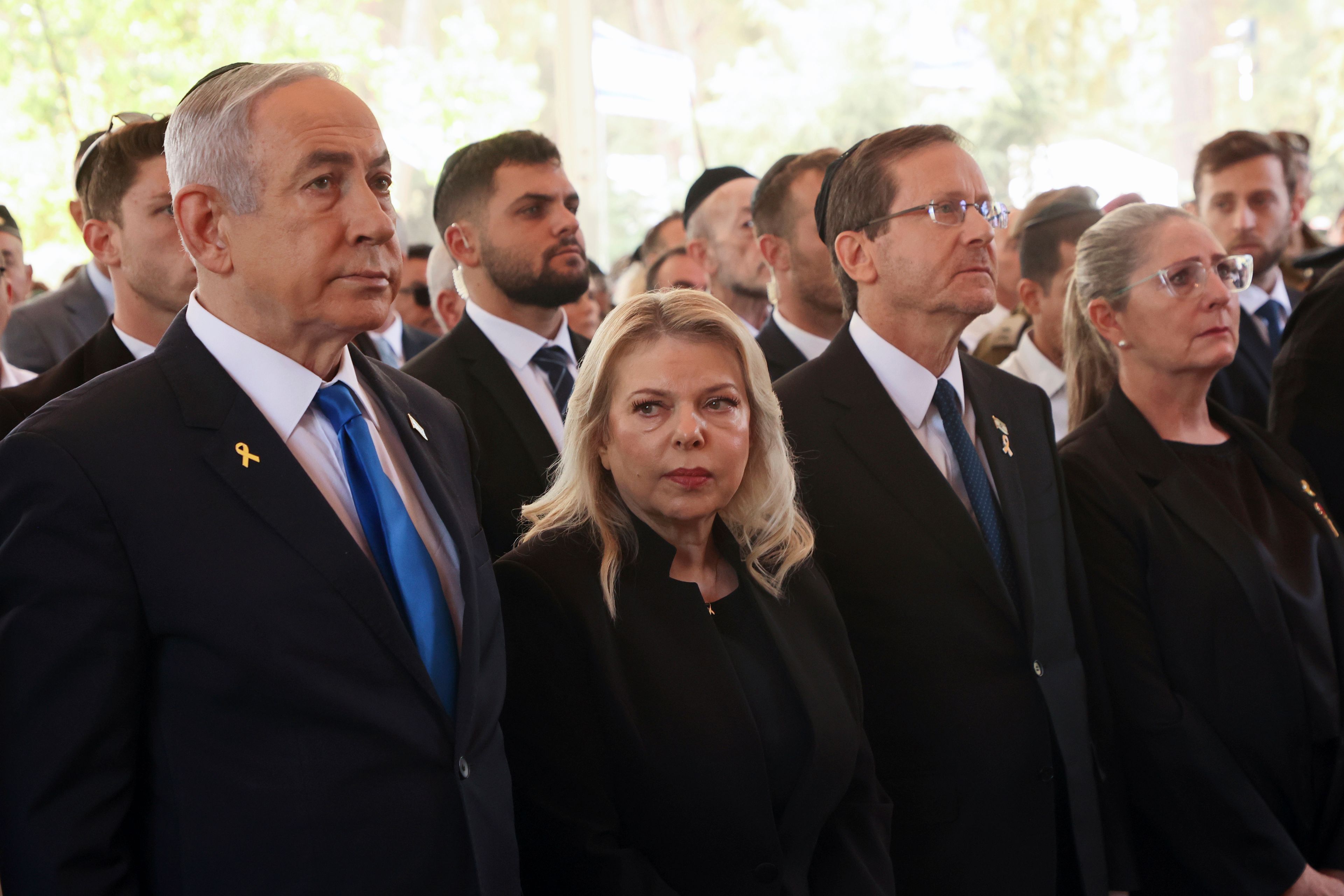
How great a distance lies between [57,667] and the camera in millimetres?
1422

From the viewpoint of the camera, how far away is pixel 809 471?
246 centimetres

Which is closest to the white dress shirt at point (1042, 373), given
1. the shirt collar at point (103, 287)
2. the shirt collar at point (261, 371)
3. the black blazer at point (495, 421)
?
the black blazer at point (495, 421)

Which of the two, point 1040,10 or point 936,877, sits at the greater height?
point 1040,10

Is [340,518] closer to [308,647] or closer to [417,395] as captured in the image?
[308,647]

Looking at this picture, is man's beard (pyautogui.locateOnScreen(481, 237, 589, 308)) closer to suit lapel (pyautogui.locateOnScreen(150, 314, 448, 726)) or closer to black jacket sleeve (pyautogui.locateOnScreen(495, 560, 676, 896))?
black jacket sleeve (pyautogui.locateOnScreen(495, 560, 676, 896))

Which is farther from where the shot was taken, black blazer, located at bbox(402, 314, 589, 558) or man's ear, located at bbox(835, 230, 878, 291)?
black blazer, located at bbox(402, 314, 589, 558)

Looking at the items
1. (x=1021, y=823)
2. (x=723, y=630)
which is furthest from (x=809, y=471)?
(x=1021, y=823)

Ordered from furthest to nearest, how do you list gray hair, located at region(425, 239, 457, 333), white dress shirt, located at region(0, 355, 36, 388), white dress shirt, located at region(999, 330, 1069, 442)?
1. gray hair, located at region(425, 239, 457, 333)
2. white dress shirt, located at region(999, 330, 1069, 442)
3. white dress shirt, located at region(0, 355, 36, 388)

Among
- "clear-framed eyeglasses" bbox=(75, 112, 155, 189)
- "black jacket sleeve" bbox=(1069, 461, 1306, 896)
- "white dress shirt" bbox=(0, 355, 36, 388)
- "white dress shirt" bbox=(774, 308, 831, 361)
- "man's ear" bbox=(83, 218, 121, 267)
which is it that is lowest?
"black jacket sleeve" bbox=(1069, 461, 1306, 896)

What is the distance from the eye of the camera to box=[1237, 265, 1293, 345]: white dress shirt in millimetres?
4512

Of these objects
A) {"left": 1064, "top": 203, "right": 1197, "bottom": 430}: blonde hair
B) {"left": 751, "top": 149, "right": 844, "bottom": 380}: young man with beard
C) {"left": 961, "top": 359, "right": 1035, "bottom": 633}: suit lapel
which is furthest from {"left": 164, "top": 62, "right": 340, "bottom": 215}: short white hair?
{"left": 751, "top": 149, "right": 844, "bottom": 380}: young man with beard

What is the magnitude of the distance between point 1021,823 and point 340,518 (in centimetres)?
148

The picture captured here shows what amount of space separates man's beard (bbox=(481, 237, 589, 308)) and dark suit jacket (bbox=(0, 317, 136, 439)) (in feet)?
3.86

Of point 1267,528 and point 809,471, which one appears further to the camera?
point 1267,528
